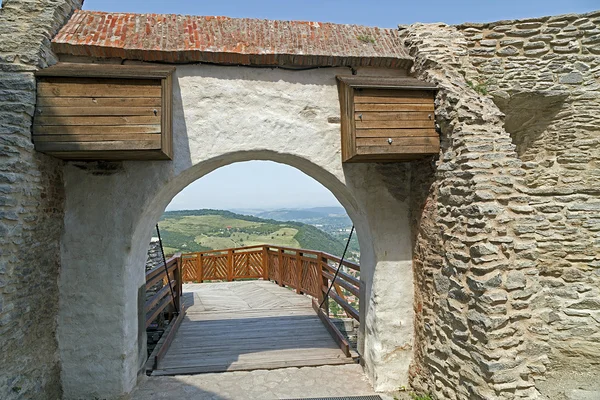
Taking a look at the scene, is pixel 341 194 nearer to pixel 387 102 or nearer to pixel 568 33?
pixel 387 102

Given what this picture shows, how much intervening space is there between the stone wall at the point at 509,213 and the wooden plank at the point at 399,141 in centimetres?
17

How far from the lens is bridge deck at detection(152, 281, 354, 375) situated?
192 inches

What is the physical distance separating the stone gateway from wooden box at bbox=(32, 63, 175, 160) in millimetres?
163

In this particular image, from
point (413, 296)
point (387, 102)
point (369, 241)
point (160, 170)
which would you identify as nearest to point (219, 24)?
point (160, 170)

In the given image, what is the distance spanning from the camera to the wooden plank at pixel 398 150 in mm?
3729

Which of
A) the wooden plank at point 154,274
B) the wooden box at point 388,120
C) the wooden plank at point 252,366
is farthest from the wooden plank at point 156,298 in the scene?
the wooden box at point 388,120

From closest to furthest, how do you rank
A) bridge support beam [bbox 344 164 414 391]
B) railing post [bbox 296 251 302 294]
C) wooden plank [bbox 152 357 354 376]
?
bridge support beam [bbox 344 164 414 391] < wooden plank [bbox 152 357 354 376] < railing post [bbox 296 251 302 294]

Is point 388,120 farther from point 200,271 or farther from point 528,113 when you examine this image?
point 200,271

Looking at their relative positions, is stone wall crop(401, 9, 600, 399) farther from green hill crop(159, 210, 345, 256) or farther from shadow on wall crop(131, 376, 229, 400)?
green hill crop(159, 210, 345, 256)

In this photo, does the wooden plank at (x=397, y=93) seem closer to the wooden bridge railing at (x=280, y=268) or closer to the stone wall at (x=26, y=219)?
the wooden bridge railing at (x=280, y=268)

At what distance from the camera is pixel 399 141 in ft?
12.5

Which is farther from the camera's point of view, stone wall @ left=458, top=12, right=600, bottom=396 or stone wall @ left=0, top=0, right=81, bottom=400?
stone wall @ left=458, top=12, right=600, bottom=396

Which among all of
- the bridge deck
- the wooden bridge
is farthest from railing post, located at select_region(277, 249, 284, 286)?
the bridge deck

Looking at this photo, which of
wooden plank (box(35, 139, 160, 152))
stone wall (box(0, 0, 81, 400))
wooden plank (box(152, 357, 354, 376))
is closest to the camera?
stone wall (box(0, 0, 81, 400))
